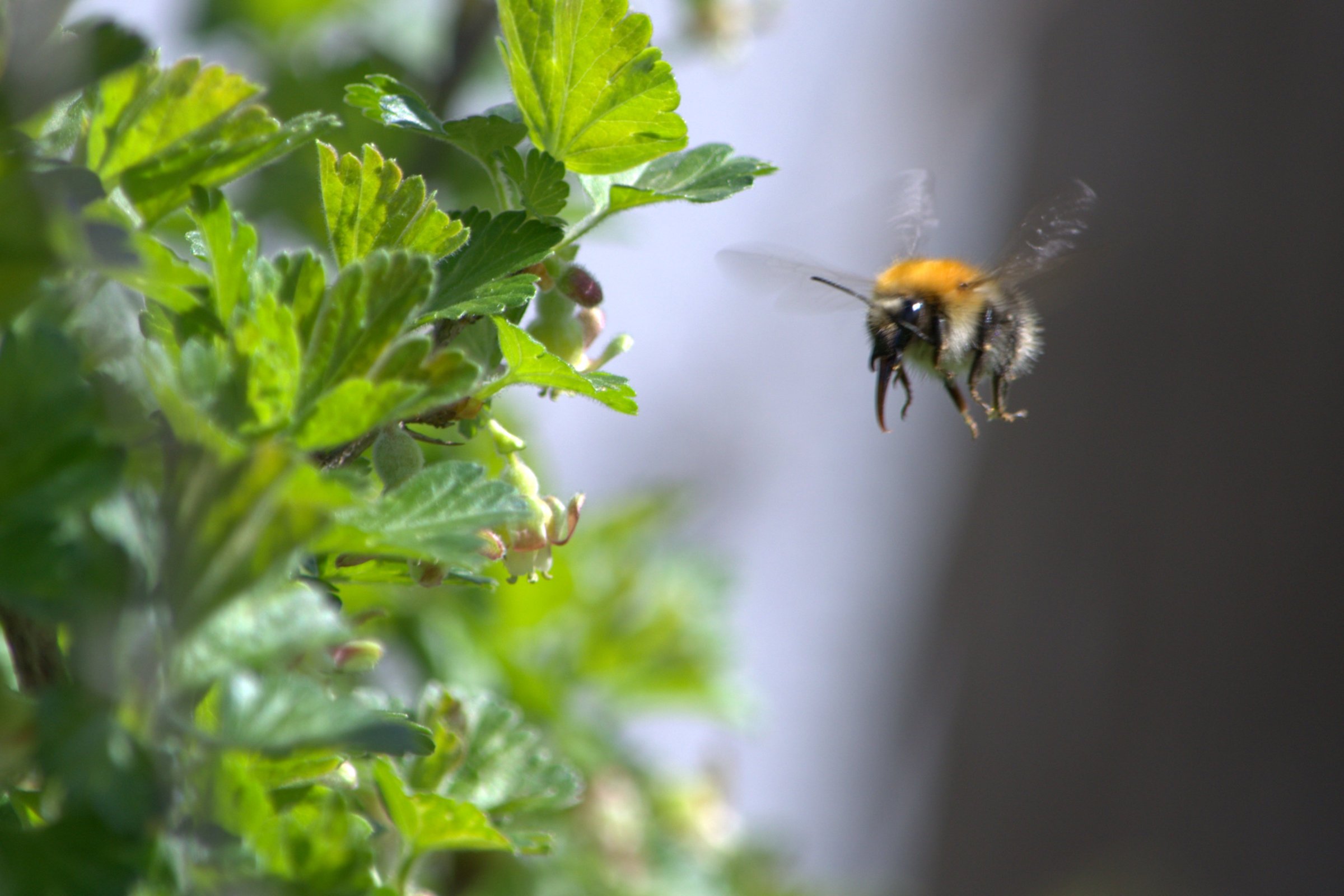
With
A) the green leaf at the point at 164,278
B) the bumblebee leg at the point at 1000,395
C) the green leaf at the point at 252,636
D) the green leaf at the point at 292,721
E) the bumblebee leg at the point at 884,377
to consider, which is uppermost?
the green leaf at the point at 164,278

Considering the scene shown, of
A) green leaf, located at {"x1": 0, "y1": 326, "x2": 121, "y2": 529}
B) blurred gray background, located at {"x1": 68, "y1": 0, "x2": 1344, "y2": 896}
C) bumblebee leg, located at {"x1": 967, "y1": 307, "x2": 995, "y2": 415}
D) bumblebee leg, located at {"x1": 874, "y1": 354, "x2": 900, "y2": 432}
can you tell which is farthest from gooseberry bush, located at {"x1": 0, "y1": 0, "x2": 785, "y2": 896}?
blurred gray background, located at {"x1": 68, "y1": 0, "x2": 1344, "y2": 896}

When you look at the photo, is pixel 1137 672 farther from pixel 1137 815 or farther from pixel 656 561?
pixel 656 561

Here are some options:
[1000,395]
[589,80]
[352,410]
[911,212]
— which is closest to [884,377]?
[1000,395]

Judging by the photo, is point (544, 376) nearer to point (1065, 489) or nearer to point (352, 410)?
point (352, 410)

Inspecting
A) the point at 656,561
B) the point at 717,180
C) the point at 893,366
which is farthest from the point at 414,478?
the point at 656,561

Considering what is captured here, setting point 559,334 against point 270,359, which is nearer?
point 270,359

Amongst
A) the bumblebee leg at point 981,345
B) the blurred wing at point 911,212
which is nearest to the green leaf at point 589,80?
the bumblebee leg at point 981,345

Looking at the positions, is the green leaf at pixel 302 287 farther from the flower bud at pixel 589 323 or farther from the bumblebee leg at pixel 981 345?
the bumblebee leg at pixel 981 345
